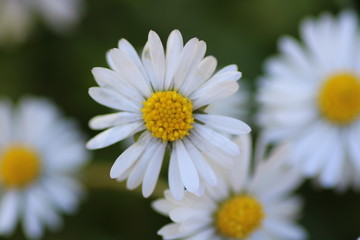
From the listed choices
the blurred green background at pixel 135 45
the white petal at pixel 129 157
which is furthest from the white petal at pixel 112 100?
the blurred green background at pixel 135 45

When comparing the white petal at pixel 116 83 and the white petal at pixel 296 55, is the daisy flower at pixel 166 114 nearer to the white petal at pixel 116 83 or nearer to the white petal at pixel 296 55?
the white petal at pixel 116 83

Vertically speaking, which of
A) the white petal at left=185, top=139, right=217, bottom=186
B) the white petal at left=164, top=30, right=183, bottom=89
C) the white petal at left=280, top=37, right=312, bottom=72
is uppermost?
the white petal at left=280, top=37, right=312, bottom=72

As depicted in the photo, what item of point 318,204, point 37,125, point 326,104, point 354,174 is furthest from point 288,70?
point 37,125

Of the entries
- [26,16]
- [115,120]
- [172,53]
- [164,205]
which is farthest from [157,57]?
[26,16]

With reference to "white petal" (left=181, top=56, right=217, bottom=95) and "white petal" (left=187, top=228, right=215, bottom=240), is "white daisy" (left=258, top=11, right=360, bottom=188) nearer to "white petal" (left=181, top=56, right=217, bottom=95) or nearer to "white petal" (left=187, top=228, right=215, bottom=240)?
"white petal" (left=187, top=228, right=215, bottom=240)

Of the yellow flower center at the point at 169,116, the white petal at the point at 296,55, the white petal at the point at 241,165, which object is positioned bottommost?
the white petal at the point at 241,165

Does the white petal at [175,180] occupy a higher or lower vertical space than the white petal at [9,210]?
lower

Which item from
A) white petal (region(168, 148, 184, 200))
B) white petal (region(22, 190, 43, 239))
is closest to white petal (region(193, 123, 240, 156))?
white petal (region(168, 148, 184, 200))
